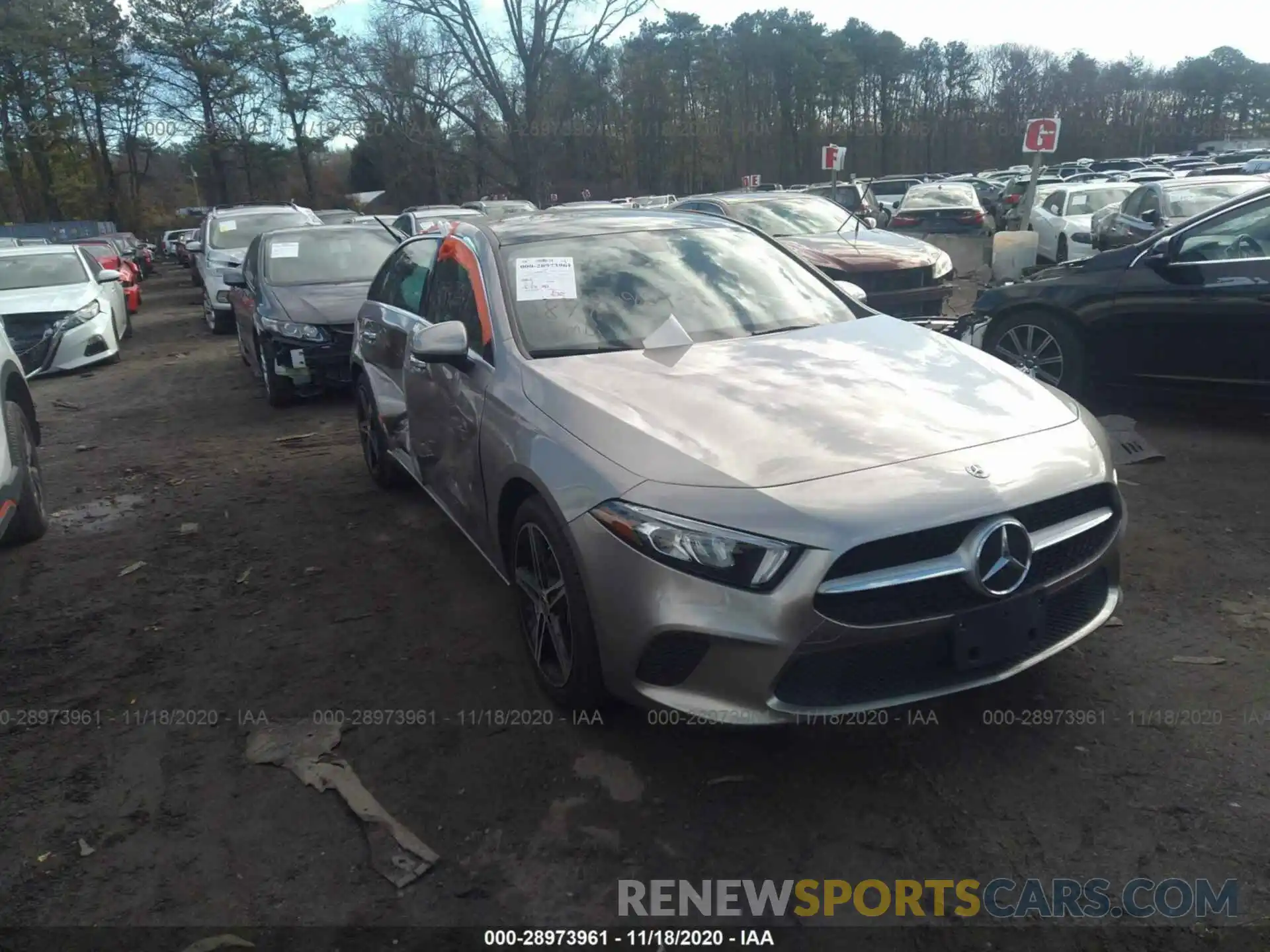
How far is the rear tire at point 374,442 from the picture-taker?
5941 mm

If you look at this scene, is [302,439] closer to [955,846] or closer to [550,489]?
[550,489]

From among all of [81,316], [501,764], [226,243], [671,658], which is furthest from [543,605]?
[226,243]

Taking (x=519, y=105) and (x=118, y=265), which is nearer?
(x=118, y=265)

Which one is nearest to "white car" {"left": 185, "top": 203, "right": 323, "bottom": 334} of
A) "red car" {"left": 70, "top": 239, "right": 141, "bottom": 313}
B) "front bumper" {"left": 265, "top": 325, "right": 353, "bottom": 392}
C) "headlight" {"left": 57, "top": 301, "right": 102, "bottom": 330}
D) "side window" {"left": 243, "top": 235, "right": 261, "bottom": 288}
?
"headlight" {"left": 57, "top": 301, "right": 102, "bottom": 330}

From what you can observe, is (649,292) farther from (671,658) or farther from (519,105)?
(519,105)

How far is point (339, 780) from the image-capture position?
3.17 metres

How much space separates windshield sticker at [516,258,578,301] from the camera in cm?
399

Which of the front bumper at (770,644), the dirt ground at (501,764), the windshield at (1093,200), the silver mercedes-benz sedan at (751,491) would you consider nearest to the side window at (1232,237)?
the dirt ground at (501,764)

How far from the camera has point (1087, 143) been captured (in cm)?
6581

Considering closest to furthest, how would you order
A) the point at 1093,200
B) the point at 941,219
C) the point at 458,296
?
1. the point at 458,296
2. the point at 1093,200
3. the point at 941,219

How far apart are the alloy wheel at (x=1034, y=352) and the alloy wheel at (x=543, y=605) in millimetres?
4581

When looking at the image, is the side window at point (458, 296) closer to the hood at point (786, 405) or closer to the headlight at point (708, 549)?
the hood at point (786, 405)

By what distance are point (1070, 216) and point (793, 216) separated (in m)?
6.78

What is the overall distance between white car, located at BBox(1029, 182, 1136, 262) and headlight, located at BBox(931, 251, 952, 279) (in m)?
5.28
